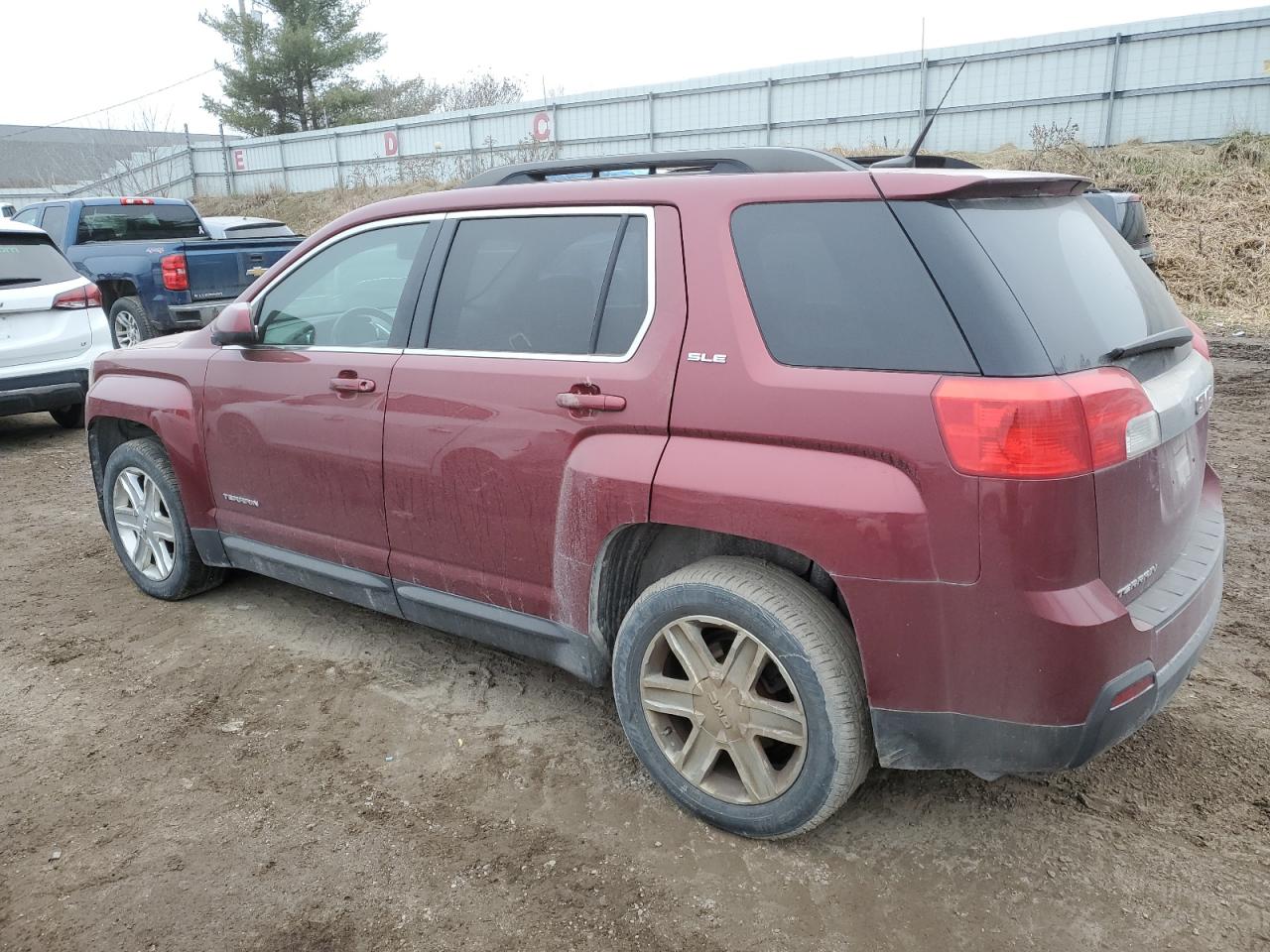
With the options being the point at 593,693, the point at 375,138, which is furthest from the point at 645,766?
the point at 375,138

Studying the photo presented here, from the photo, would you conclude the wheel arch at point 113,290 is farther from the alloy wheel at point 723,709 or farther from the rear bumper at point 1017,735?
the rear bumper at point 1017,735

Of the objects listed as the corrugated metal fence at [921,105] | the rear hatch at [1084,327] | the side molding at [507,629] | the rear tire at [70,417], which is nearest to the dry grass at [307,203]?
the corrugated metal fence at [921,105]

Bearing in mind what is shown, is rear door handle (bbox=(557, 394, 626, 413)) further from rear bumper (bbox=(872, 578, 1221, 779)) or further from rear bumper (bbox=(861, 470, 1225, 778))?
rear bumper (bbox=(872, 578, 1221, 779))

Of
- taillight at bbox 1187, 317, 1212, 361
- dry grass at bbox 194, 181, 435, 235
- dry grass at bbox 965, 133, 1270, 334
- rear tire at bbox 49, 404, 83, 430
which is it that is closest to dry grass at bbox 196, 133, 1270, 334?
dry grass at bbox 965, 133, 1270, 334

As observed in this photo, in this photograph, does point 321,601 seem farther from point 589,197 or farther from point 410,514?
point 589,197

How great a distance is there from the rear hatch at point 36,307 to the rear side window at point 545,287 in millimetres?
5937

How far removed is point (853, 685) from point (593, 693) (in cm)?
141

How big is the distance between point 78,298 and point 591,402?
697cm

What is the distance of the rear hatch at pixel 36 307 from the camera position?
24.8 ft

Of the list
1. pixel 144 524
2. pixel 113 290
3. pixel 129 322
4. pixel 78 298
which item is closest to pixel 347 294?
pixel 144 524

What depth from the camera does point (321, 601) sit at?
461 cm

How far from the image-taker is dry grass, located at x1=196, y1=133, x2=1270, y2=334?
1295cm

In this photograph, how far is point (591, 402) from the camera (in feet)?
9.19

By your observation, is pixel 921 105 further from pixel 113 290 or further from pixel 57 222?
pixel 57 222
